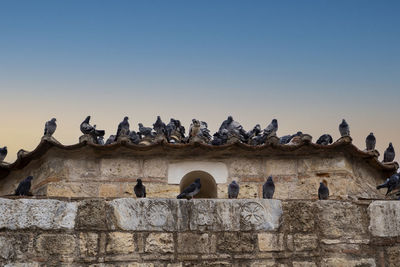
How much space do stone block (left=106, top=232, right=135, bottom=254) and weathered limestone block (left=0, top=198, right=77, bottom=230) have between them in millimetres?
343

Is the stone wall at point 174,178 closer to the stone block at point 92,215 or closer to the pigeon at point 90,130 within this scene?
the pigeon at point 90,130

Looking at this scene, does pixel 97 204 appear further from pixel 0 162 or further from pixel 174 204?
pixel 0 162

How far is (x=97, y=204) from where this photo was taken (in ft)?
14.3

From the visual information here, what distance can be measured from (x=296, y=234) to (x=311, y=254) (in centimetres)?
21

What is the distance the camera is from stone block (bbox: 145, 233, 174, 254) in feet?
13.9

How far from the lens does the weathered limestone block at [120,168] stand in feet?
28.8

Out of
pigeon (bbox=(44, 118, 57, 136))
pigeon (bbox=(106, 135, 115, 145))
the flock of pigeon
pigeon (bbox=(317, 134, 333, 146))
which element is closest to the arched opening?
the flock of pigeon

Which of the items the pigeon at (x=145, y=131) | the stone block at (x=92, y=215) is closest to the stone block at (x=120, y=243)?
the stone block at (x=92, y=215)

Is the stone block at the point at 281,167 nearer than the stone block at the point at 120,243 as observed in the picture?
No

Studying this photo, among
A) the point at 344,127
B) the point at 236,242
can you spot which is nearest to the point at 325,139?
the point at 344,127

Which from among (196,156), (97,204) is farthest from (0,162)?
(97,204)

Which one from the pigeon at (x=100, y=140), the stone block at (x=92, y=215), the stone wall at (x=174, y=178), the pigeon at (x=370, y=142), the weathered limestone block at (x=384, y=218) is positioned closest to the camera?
the stone block at (x=92, y=215)

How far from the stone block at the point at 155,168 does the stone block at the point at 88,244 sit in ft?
14.9

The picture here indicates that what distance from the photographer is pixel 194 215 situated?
438cm
